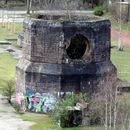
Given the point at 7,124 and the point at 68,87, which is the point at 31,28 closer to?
the point at 68,87

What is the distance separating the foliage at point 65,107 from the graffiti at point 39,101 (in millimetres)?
934

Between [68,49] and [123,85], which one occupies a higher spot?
[68,49]

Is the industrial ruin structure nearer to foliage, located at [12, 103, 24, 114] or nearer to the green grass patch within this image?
foliage, located at [12, 103, 24, 114]

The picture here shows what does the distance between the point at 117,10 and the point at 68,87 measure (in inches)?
1518

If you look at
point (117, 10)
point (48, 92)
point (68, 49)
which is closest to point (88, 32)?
point (68, 49)

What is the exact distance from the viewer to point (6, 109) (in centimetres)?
3200

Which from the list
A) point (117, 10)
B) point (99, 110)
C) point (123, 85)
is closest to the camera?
point (99, 110)

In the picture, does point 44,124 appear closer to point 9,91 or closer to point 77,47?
point 9,91

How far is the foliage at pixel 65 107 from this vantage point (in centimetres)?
2856

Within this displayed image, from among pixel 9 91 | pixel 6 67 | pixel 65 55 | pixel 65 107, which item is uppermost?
pixel 65 55

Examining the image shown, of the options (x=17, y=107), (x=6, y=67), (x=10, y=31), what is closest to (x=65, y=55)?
(x=17, y=107)

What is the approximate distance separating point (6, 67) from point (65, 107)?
51.7 feet

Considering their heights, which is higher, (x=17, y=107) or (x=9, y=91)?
(x=9, y=91)

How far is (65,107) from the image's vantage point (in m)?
28.8
